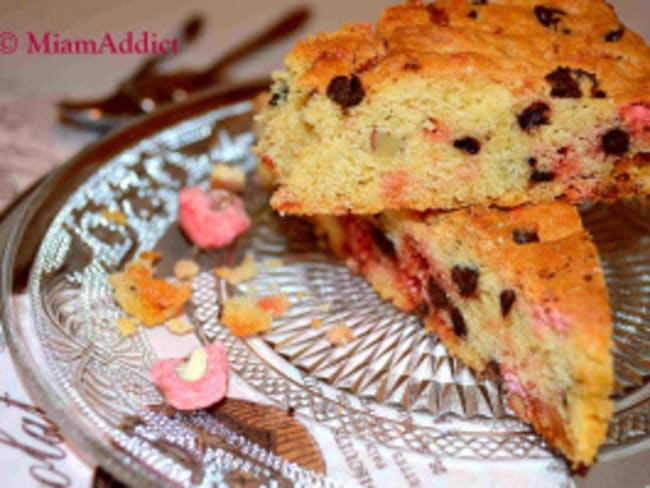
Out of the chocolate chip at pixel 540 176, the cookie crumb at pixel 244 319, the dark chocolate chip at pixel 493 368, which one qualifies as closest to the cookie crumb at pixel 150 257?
the cookie crumb at pixel 244 319

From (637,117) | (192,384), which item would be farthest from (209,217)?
(637,117)

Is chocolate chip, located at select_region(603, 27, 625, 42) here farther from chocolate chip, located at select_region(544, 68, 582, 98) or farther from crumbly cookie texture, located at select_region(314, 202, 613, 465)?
crumbly cookie texture, located at select_region(314, 202, 613, 465)

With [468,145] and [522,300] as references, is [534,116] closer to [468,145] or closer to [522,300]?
[468,145]

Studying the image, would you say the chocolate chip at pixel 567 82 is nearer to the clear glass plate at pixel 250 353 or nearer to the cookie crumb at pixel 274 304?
the clear glass plate at pixel 250 353

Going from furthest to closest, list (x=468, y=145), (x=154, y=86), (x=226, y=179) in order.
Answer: (x=154, y=86)
(x=226, y=179)
(x=468, y=145)

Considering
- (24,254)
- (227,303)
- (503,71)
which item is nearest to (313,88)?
(503,71)

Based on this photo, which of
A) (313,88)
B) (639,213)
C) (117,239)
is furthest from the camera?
(639,213)

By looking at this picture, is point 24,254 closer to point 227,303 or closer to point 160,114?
point 227,303
